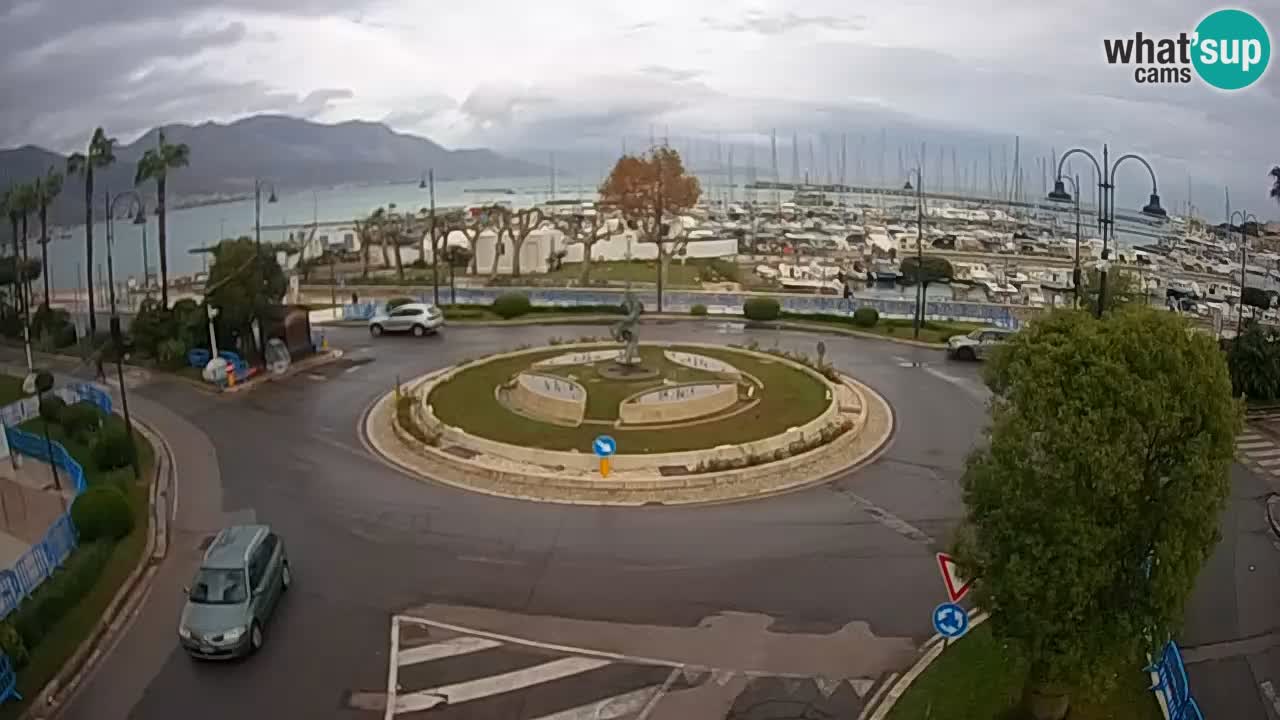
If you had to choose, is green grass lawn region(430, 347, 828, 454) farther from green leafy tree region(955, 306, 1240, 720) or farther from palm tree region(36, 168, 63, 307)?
palm tree region(36, 168, 63, 307)

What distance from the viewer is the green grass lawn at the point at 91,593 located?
15.3 metres

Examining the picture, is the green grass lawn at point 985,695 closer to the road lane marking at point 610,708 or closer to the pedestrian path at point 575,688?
the pedestrian path at point 575,688

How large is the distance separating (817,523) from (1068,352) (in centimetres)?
1039

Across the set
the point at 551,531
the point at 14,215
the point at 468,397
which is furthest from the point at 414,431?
the point at 14,215

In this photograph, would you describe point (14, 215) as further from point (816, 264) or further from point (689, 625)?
point (816, 264)

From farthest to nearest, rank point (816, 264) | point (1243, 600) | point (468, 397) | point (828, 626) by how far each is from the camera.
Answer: point (816, 264), point (468, 397), point (1243, 600), point (828, 626)

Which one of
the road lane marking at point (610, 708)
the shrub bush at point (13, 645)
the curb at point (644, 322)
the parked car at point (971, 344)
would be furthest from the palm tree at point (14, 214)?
the parked car at point (971, 344)

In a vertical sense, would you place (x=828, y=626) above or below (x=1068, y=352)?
below

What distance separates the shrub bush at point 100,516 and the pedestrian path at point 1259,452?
27022 millimetres

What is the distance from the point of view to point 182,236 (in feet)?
575

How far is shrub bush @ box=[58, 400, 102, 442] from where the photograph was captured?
27.4m

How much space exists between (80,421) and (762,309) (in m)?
29.3

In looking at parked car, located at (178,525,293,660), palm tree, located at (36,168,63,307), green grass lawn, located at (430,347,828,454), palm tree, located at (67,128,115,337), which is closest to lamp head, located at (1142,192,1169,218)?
green grass lawn, located at (430,347,828,454)

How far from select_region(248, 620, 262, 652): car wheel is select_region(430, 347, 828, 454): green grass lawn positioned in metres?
10.4
